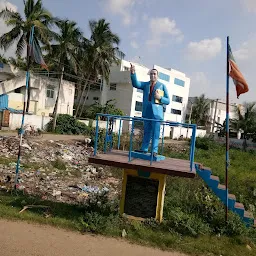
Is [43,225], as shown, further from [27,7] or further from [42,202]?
[27,7]

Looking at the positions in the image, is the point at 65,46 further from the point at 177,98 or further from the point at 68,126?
the point at 177,98

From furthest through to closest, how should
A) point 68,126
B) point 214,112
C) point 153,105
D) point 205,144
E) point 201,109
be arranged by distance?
point 214,112
point 201,109
point 205,144
point 68,126
point 153,105

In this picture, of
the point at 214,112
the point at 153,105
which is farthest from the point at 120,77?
the point at 153,105

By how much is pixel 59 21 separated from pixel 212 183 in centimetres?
2149

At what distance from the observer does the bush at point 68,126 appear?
27.2 metres

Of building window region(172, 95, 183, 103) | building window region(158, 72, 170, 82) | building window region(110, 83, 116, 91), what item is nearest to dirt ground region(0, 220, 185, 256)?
building window region(110, 83, 116, 91)

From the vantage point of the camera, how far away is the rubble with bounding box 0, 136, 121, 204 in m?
9.28

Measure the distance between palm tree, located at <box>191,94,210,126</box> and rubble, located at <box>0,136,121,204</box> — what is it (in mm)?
32174

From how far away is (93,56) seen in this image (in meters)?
29.2

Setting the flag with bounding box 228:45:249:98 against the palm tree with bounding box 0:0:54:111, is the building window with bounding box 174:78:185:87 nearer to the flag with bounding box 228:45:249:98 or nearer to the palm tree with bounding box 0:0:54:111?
the palm tree with bounding box 0:0:54:111

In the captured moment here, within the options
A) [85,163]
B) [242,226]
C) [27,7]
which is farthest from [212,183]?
[27,7]

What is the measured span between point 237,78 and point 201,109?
43205 mm

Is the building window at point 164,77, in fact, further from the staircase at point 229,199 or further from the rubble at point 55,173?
the staircase at point 229,199

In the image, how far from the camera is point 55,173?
12.5 metres
